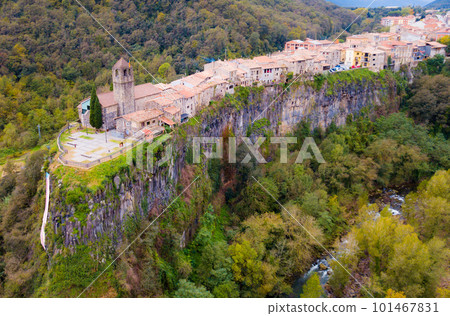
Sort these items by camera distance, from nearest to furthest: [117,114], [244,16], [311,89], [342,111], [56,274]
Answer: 1. [56,274]
2. [117,114]
3. [311,89]
4. [342,111]
5. [244,16]

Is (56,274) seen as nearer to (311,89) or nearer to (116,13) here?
(311,89)

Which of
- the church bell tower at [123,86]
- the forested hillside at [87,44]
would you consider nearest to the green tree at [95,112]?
the church bell tower at [123,86]

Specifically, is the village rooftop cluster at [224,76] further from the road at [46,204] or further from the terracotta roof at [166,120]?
the road at [46,204]

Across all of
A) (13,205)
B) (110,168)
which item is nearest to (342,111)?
Answer: (110,168)

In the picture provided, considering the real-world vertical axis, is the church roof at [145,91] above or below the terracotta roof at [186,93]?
above

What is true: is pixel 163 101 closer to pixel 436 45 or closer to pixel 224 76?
pixel 224 76
